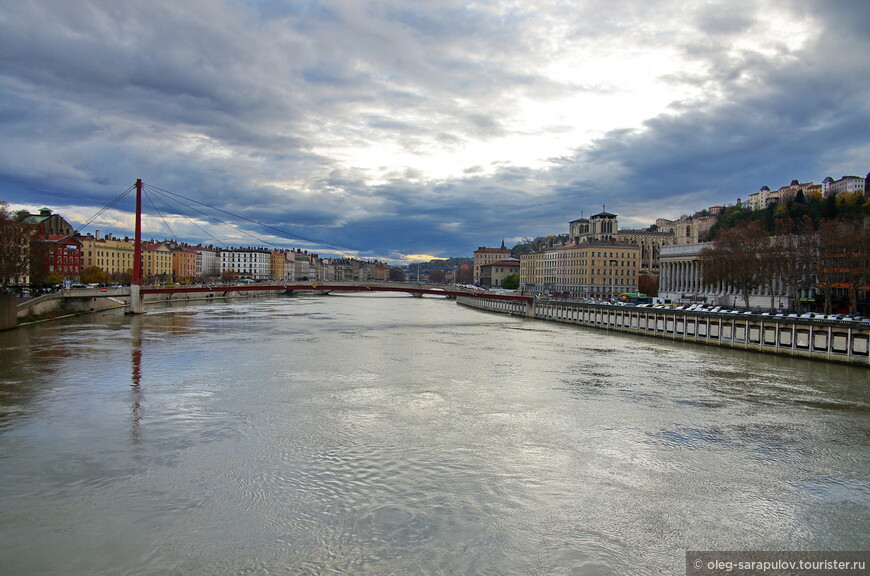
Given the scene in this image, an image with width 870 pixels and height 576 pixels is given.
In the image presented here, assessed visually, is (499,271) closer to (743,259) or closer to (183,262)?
(183,262)

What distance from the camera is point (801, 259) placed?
1324 inches

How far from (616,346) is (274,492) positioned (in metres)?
21.4

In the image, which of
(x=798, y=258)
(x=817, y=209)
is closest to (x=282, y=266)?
(x=817, y=209)

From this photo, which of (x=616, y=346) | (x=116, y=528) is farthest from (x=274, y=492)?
(x=616, y=346)

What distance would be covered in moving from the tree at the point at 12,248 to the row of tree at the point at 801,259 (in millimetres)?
41598

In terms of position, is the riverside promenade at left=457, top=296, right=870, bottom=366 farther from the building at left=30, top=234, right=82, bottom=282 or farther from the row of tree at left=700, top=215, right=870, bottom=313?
the building at left=30, top=234, right=82, bottom=282

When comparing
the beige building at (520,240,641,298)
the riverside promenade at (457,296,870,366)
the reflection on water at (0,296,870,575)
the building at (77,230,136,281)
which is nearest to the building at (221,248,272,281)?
the building at (77,230,136,281)

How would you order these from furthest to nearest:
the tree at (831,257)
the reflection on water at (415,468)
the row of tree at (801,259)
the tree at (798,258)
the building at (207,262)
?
the building at (207,262)
the tree at (798,258)
the tree at (831,257)
the row of tree at (801,259)
the reflection on water at (415,468)

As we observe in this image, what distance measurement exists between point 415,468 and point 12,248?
30.8 meters

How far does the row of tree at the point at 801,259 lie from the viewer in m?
31.5

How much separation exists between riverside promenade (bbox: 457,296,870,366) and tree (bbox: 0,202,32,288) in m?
32.8

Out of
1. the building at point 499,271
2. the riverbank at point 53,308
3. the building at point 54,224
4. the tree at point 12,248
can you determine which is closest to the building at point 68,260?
the building at point 54,224

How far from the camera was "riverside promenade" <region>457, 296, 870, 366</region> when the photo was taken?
20.5 metres

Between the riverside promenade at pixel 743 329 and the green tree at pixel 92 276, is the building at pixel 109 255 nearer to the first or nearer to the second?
the green tree at pixel 92 276
